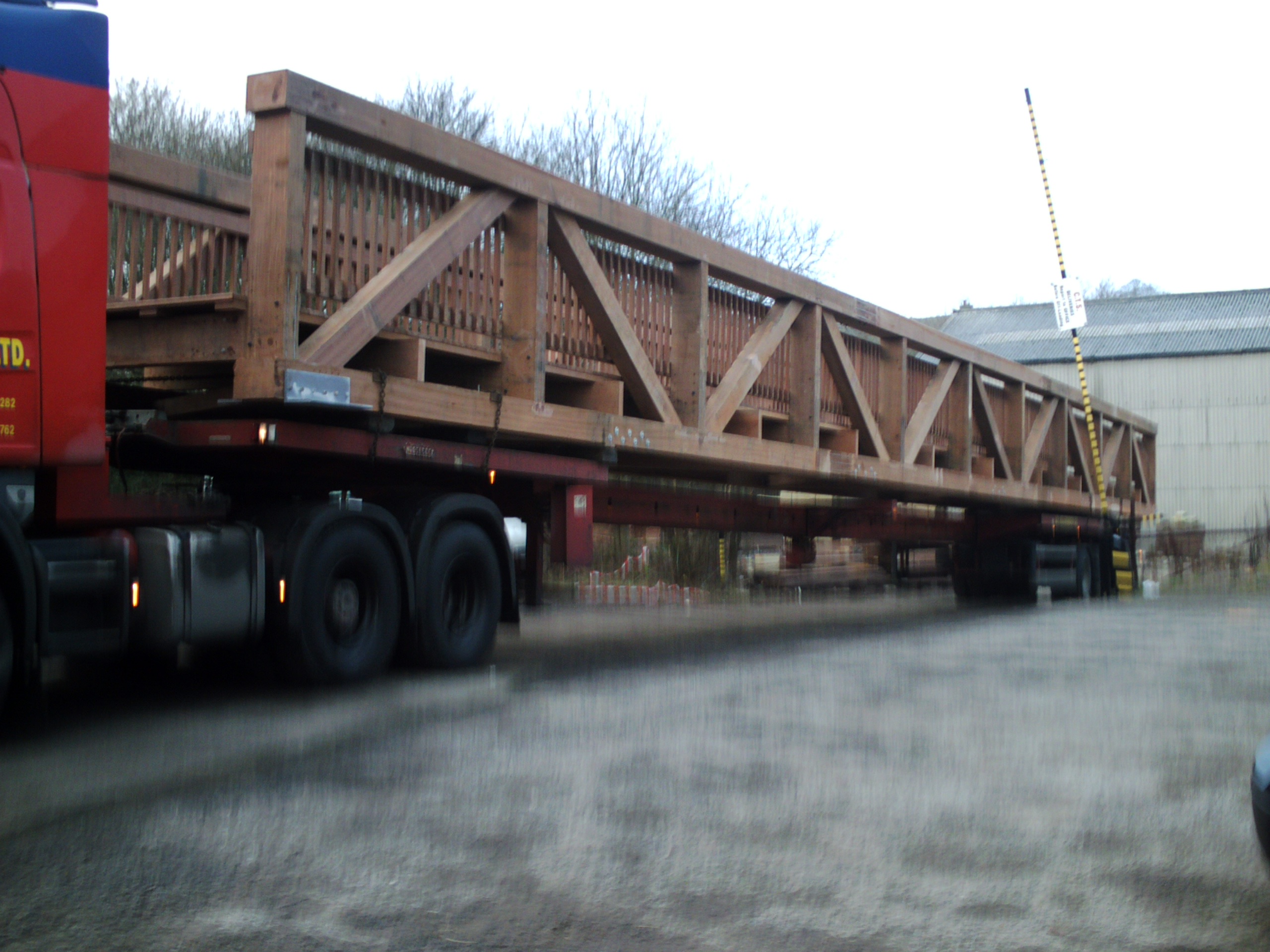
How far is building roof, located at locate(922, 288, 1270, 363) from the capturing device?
143ft

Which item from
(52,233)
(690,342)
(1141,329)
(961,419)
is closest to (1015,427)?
(961,419)

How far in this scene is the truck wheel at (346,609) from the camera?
7598 millimetres

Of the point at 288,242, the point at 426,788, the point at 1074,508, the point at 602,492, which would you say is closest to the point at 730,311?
the point at 602,492

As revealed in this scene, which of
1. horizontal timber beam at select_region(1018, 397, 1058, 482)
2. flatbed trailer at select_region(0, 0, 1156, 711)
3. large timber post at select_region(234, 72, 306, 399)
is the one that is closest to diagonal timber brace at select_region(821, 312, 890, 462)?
flatbed trailer at select_region(0, 0, 1156, 711)

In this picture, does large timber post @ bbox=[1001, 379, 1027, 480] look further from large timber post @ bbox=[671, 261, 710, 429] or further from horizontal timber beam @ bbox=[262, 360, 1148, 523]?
large timber post @ bbox=[671, 261, 710, 429]

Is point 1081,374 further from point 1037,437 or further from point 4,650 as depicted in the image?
point 4,650

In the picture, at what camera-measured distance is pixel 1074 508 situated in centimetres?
1934

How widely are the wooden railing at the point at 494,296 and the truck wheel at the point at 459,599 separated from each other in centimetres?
90

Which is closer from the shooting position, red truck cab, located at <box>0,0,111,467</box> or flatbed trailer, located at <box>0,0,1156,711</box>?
red truck cab, located at <box>0,0,111,467</box>

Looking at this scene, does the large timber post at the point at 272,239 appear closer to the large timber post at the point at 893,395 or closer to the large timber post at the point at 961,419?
the large timber post at the point at 893,395

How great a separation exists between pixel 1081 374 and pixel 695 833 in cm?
1556

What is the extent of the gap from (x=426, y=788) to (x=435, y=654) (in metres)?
3.31

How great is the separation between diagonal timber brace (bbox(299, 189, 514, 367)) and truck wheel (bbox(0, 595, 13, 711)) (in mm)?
1938

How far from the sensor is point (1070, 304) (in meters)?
19.1
